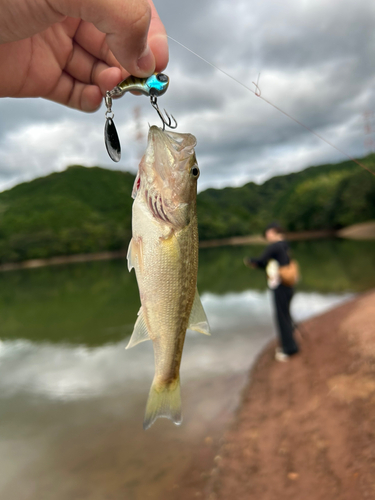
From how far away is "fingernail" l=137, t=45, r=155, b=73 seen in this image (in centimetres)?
179

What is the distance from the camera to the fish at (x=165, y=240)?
1678mm

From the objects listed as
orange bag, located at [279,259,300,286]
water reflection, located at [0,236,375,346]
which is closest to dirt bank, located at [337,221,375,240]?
water reflection, located at [0,236,375,346]

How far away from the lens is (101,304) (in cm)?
2167

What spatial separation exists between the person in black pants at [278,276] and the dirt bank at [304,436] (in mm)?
637

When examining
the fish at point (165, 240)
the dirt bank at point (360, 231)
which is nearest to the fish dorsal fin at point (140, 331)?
the fish at point (165, 240)

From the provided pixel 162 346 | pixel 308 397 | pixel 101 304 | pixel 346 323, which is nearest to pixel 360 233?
pixel 101 304

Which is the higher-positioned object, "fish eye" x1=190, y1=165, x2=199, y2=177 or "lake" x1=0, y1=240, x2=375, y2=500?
"fish eye" x1=190, y1=165, x2=199, y2=177

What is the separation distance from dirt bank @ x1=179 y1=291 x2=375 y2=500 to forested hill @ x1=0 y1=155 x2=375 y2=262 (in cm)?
4813

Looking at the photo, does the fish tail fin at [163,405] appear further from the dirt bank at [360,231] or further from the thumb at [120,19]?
the dirt bank at [360,231]

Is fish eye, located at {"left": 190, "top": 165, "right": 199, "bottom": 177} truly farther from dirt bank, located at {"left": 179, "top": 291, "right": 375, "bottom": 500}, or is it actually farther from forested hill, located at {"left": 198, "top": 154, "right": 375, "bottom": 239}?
forested hill, located at {"left": 198, "top": 154, "right": 375, "bottom": 239}

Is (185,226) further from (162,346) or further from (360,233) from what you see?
(360,233)

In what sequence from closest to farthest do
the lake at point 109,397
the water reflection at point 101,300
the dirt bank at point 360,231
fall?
the lake at point 109,397 → the water reflection at point 101,300 → the dirt bank at point 360,231

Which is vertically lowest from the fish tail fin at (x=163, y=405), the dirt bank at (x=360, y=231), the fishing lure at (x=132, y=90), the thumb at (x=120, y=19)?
the fish tail fin at (x=163, y=405)

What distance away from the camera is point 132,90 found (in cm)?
189
